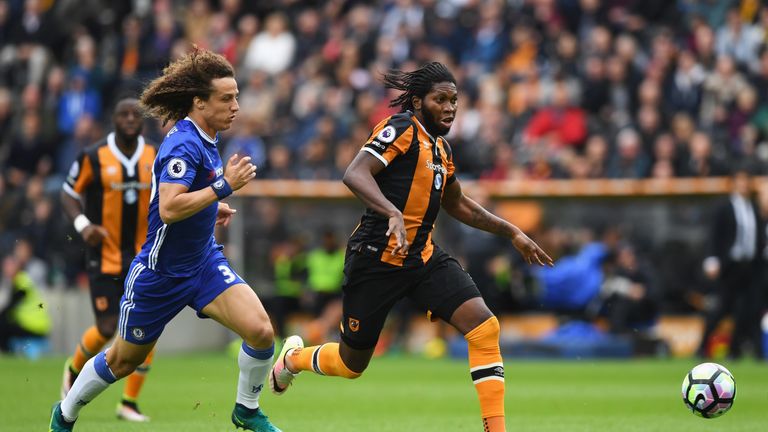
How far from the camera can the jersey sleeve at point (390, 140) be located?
811 centimetres

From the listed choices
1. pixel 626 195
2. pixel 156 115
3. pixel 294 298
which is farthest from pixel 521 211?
pixel 156 115

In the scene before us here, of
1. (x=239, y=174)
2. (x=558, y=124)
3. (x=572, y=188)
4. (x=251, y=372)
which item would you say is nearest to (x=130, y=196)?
(x=251, y=372)

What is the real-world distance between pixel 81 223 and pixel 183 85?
121 inches

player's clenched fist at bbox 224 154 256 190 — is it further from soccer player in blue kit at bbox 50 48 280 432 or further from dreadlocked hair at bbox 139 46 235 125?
dreadlocked hair at bbox 139 46 235 125

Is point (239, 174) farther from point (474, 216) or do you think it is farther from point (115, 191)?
point (115, 191)

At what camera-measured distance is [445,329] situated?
1973 cm

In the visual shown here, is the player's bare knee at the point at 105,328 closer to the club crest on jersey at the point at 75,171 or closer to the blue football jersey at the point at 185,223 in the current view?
the club crest on jersey at the point at 75,171

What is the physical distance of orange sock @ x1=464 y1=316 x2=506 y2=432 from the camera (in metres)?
7.84

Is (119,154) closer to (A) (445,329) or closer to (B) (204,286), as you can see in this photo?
(B) (204,286)

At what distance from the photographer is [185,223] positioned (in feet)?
26.2

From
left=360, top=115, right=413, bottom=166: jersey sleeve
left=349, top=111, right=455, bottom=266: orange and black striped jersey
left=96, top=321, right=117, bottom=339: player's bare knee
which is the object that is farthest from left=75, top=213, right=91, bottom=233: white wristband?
left=360, top=115, right=413, bottom=166: jersey sleeve

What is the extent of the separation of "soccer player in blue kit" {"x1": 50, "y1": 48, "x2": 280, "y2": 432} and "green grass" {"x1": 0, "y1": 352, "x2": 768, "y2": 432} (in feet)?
6.04

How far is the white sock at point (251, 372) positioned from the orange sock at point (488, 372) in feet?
4.43

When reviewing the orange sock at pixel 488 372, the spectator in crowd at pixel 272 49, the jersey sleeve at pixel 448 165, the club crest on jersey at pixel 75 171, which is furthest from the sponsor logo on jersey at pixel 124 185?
the spectator in crowd at pixel 272 49
